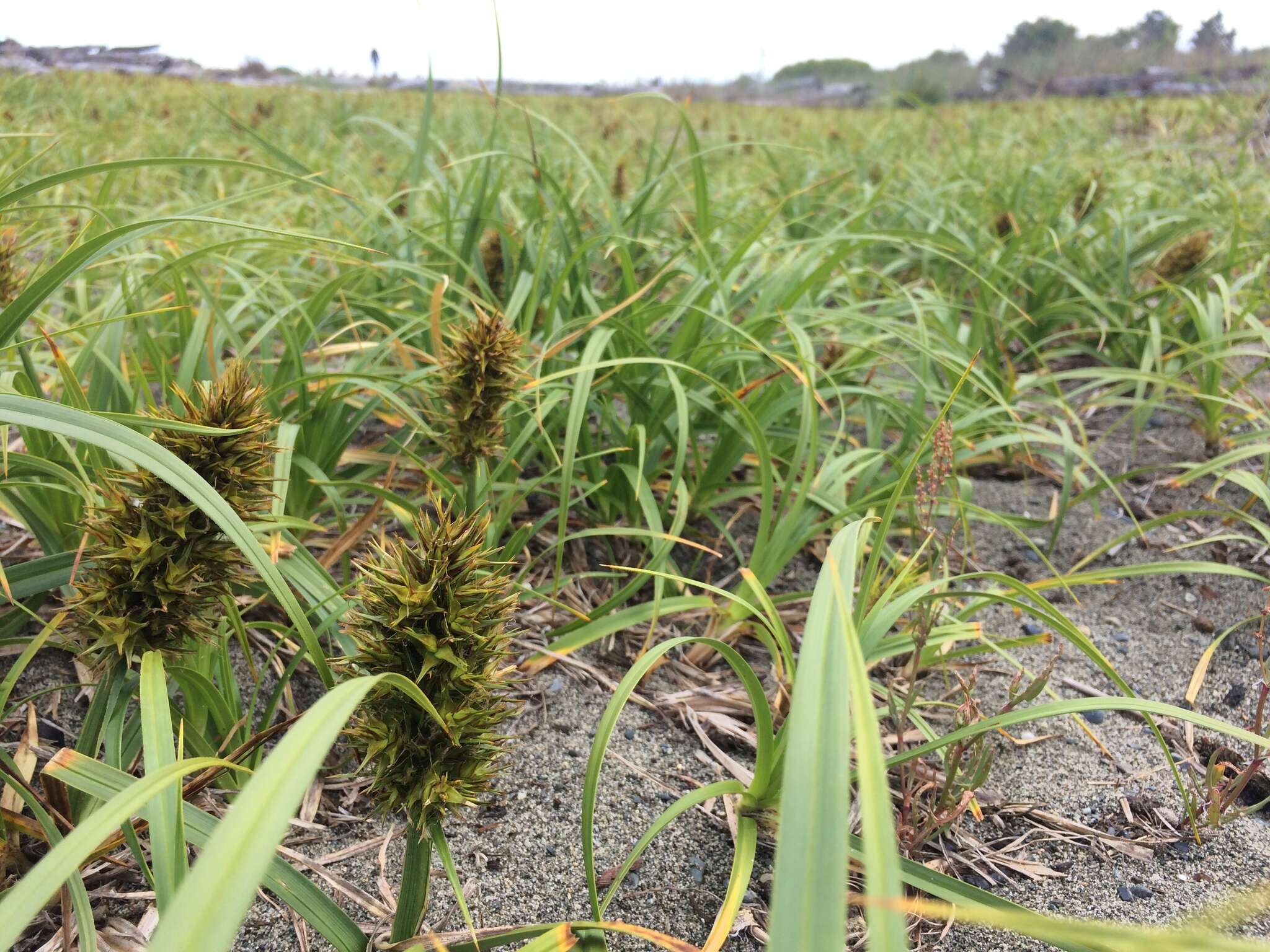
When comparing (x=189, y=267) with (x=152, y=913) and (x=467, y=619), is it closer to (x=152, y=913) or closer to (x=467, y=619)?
(x=152, y=913)

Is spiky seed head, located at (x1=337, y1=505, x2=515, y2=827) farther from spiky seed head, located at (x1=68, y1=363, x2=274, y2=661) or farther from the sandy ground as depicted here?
the sandy ground

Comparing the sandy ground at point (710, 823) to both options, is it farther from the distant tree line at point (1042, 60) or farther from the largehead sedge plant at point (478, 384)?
the distant tree line at point (1042, 60)

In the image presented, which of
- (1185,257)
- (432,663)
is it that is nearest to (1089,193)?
(1185,257)

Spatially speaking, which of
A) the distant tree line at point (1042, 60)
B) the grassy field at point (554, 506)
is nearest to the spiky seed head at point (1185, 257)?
the grassy field at point (554, 506)

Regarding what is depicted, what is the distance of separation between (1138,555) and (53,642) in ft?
7.20

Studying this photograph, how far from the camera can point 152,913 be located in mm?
999

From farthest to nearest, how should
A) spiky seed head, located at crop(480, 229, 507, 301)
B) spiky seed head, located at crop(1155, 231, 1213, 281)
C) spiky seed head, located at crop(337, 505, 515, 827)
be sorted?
spiky seed head, located at crop(1155, 231, 1213, 281)
spiky seed head, located at crop(480, 229, 507, 301)
spiky seed head, located at crop(337, 505, 515, 827)

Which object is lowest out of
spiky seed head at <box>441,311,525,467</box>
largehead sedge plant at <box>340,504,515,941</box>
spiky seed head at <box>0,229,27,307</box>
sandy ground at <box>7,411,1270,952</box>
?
sandy ground at <box>7,411,1270,952</box>

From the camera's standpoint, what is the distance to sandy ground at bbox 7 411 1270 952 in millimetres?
1078

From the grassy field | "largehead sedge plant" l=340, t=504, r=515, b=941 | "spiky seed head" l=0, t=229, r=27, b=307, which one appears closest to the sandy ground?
the grassy field

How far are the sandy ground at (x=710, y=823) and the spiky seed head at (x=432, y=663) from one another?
34cm

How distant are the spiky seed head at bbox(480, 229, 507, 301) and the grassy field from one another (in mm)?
15

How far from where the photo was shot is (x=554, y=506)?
75.9 inches

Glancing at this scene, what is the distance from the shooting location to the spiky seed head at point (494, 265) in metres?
2.21
